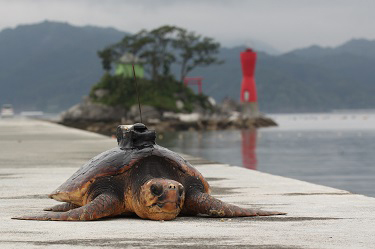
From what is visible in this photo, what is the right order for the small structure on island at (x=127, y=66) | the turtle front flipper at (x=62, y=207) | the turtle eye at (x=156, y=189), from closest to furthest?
the turtle eye at (x=156, y=189)
the turtle front flipper at (x=62, y=207)
the small structure on island at (x=127, y=66)

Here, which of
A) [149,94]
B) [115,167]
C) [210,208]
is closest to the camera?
[210,208]

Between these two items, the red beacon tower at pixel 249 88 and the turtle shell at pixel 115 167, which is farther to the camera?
the red beacon tower at pixel 249 88

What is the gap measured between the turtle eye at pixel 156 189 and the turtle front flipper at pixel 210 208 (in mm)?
774

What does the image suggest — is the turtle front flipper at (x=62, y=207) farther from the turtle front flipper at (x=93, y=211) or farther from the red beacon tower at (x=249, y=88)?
the red beacon tower at (x=249, y=88)

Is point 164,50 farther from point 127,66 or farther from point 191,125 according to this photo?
point 191,125

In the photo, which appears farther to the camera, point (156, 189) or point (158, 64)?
point (158, 64)

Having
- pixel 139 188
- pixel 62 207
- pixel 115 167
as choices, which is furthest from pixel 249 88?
pixel 139 188

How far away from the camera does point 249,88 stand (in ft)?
405

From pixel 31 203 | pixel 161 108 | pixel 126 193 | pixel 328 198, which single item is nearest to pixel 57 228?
pixel 126 193

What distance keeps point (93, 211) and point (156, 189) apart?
0.80 m

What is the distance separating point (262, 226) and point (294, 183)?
5.49 meters

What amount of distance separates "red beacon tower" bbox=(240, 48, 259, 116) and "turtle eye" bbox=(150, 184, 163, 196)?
112 metres

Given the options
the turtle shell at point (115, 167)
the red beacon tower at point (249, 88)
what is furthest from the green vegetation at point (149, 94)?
the turtle shell at point (115, 167)

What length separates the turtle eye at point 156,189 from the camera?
7.44 metres
